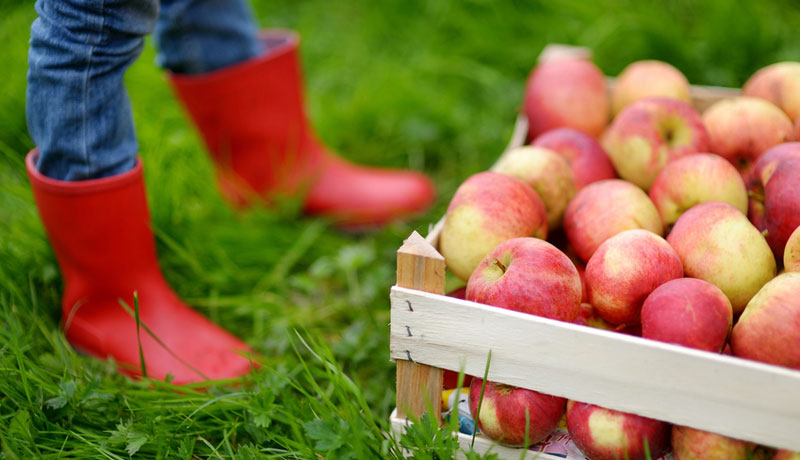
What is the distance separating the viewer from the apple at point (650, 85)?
6.18 ft

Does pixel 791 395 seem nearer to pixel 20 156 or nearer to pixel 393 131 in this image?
pixel 393 131

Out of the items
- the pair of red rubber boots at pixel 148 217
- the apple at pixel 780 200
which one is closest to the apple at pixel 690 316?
the apple at pixel 780 200

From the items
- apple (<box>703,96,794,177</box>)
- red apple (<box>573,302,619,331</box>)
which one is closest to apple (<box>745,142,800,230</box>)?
apple (<box>703,96,794,177</box>)

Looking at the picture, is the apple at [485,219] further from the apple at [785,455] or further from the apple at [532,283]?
the apple at [785,455]

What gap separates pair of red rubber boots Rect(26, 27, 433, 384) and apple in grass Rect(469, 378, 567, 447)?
487 mm

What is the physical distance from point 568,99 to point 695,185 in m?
0.61

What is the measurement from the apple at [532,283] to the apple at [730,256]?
0.25 m

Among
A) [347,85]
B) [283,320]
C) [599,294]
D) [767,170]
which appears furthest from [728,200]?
[347,85]

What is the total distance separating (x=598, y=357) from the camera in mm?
1064

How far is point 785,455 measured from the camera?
101cm

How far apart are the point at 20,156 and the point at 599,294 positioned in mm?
1986

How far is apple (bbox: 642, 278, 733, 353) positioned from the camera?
1.09m

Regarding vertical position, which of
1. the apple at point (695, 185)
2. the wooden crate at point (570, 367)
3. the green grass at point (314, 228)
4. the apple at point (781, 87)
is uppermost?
the apple at point (781, 87)

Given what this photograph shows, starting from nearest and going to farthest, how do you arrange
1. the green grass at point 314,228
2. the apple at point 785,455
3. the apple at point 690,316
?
1. the apple at point 785,455
2. the apple at point 690,316
3. the green grass at point 314,228
